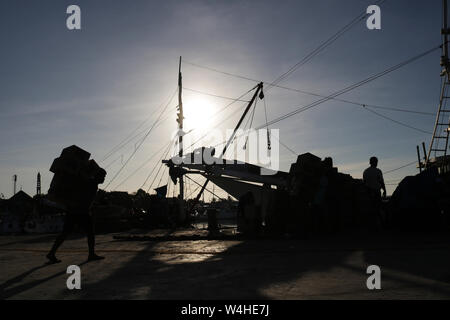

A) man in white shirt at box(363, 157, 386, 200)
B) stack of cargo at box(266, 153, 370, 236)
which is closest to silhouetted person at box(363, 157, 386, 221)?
man in white shirt at box(363, 157, 386, 200)

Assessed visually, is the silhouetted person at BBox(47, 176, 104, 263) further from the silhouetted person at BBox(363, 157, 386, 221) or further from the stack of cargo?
the silhouetted person at BBox(363, 157, 386, 221)

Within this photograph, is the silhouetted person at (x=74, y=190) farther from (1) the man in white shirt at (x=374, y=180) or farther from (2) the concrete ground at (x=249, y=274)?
(1) the man in white shirt at (x=374, y=180)

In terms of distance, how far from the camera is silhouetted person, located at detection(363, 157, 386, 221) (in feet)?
32.8

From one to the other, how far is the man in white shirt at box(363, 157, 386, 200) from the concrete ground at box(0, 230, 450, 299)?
296 centimetres

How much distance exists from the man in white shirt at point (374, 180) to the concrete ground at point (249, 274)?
9.71 ft

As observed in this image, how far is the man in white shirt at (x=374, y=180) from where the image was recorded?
1001 centimetres

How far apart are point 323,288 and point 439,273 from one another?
1492mm

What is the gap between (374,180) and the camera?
33.0 feet

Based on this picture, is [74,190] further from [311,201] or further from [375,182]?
[375,182]

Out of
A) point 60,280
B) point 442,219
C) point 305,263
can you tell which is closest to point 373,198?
point 442,219

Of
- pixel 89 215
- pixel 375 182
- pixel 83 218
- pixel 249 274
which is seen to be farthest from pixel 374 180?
pixel 83 218

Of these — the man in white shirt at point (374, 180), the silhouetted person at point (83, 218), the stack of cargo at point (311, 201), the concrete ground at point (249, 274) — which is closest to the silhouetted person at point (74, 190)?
the silhouetted person at point (83, 218)

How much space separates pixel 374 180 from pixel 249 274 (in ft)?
21.9
